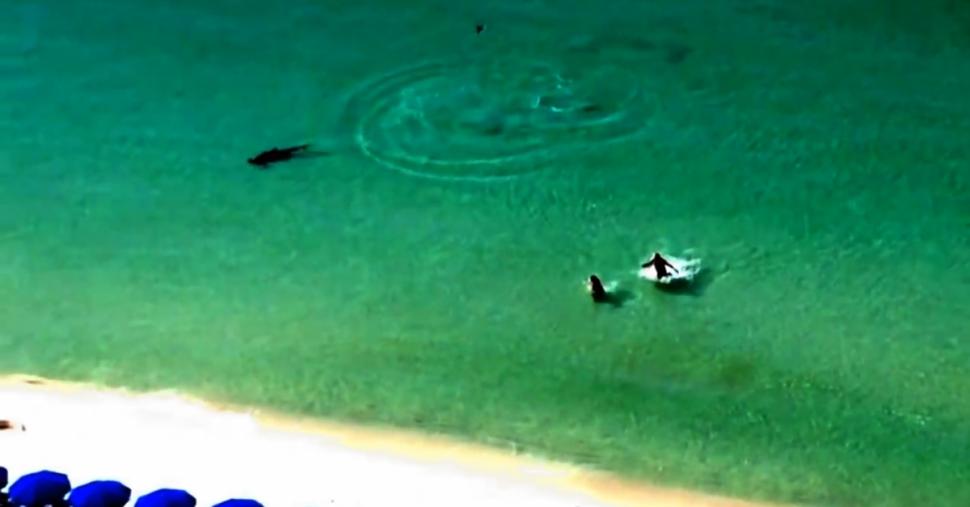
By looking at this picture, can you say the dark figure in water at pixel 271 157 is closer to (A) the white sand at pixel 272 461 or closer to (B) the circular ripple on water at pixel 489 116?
(B) the circular ripple on water at pixel 489 116

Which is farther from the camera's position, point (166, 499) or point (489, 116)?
point (489, 116)

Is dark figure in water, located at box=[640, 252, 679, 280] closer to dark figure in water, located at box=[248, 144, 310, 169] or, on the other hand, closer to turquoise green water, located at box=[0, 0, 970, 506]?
turquoise green water, located at box=[0, 0, 970, 506]

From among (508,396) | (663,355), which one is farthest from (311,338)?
(663,355)

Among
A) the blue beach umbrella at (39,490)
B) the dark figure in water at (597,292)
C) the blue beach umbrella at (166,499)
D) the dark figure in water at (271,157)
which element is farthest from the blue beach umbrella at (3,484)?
the dark figure in water at (271,157)

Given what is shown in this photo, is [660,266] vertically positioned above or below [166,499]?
above

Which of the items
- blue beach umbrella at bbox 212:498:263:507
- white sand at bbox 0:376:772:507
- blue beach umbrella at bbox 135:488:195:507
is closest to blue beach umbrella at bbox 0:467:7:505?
white sand at bbox 0:376:772:507

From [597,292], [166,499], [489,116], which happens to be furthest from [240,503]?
[489,116]

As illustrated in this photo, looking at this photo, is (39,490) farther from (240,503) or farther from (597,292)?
(597,292)

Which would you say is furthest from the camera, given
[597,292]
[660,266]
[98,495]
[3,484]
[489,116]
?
[489,116]
